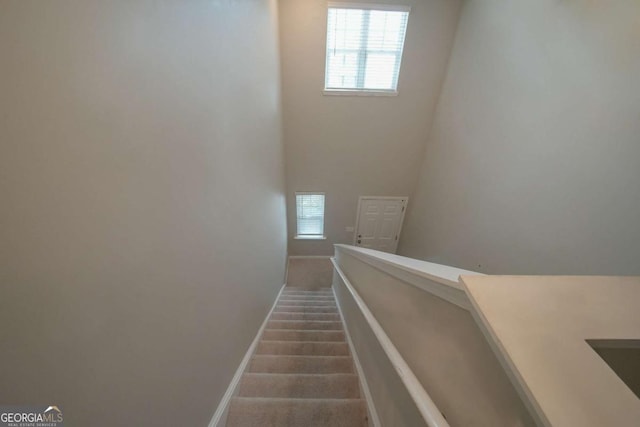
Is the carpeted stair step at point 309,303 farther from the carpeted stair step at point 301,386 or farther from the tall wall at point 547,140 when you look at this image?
the tall wall at point 547,140

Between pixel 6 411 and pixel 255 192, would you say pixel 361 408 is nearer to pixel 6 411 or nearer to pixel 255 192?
pixel 6 411

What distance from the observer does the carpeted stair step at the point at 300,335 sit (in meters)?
2.19

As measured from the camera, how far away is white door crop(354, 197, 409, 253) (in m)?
5.01

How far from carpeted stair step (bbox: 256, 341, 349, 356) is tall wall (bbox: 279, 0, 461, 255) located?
3270 mm

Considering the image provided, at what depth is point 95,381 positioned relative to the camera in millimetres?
567

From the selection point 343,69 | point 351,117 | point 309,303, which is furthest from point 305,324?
point 343,69

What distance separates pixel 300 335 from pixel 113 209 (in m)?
2.08

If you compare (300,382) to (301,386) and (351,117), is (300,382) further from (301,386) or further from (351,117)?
(351,117)

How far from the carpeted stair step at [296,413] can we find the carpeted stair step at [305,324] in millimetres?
1041

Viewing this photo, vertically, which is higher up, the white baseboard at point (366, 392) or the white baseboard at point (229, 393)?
the white baseboard at point (366, 392)

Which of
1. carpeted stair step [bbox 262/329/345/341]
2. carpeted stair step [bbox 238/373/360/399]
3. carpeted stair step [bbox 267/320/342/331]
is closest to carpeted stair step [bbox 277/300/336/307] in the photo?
carpeted stair step [bbox 267/320/342/331]

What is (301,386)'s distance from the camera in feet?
5.15

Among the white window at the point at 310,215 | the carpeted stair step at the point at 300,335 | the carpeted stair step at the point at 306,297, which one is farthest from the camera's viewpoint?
the white window at the point at 310,215

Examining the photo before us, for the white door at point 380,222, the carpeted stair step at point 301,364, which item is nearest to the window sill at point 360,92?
the white door at point 380,222
